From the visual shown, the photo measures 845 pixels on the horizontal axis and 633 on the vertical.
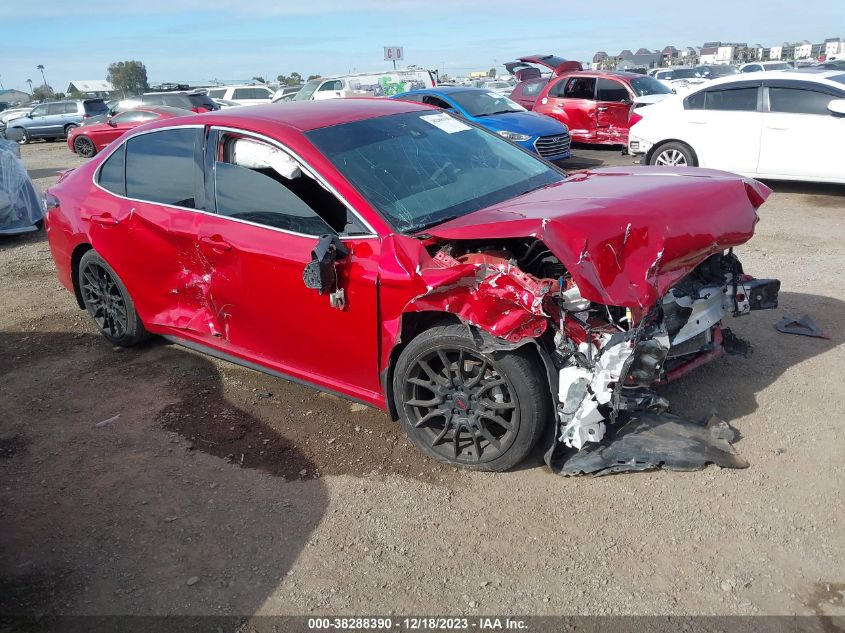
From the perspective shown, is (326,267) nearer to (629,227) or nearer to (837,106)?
(629,227)

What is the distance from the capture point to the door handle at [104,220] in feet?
15.1

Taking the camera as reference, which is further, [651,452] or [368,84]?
[368,84]

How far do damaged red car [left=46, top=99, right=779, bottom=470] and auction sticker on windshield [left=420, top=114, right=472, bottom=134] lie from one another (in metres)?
0.02

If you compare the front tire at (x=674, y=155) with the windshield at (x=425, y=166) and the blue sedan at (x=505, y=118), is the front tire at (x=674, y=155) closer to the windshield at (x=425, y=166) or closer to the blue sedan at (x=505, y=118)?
the blue sedan at (x=505, y=118)

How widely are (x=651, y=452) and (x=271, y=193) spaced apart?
237cm

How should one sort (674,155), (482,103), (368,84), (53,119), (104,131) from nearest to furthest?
(674,155) < (482,103) < (104,131) < (368,84) < (53,119)

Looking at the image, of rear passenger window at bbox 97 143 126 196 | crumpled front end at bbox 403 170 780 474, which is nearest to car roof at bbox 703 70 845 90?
crumpled front end at bbox 403 170 780 474

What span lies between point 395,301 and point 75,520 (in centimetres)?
187

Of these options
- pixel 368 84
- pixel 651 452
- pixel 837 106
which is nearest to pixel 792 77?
pixel 837 106

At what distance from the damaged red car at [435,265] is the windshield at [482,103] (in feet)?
24.3

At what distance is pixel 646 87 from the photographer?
46.4 feet

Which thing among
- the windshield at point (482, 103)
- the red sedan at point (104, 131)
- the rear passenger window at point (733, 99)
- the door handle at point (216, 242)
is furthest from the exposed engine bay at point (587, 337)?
the red sedan at point (104, 131)

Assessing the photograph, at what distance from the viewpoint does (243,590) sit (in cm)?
278

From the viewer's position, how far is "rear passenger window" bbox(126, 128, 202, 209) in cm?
412
